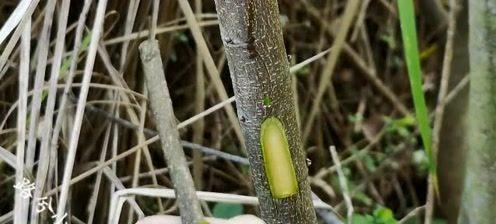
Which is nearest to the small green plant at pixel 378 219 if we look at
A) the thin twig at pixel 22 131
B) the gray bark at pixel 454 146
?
the gray bark at pixel 454 146

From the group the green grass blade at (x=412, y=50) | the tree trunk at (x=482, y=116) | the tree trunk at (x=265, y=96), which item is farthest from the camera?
the tree trunk at (x=482, y=116)

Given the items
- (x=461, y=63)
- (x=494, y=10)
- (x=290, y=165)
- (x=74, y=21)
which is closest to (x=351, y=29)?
(x=461, y=63)

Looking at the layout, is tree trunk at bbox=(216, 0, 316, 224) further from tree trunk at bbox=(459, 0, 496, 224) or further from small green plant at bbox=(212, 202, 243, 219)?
small green plant at bbox=(212, 202, 243, 219)

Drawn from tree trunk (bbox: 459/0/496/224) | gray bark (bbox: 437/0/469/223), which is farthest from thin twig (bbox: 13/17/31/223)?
gray bark (bbox: 437/0/469/223)

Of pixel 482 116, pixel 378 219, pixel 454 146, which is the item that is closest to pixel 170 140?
pixel 482 116

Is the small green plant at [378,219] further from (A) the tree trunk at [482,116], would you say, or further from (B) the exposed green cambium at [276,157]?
(B) the exposed green cambium at [276,157]

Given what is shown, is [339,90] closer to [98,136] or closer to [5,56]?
[98,136]
